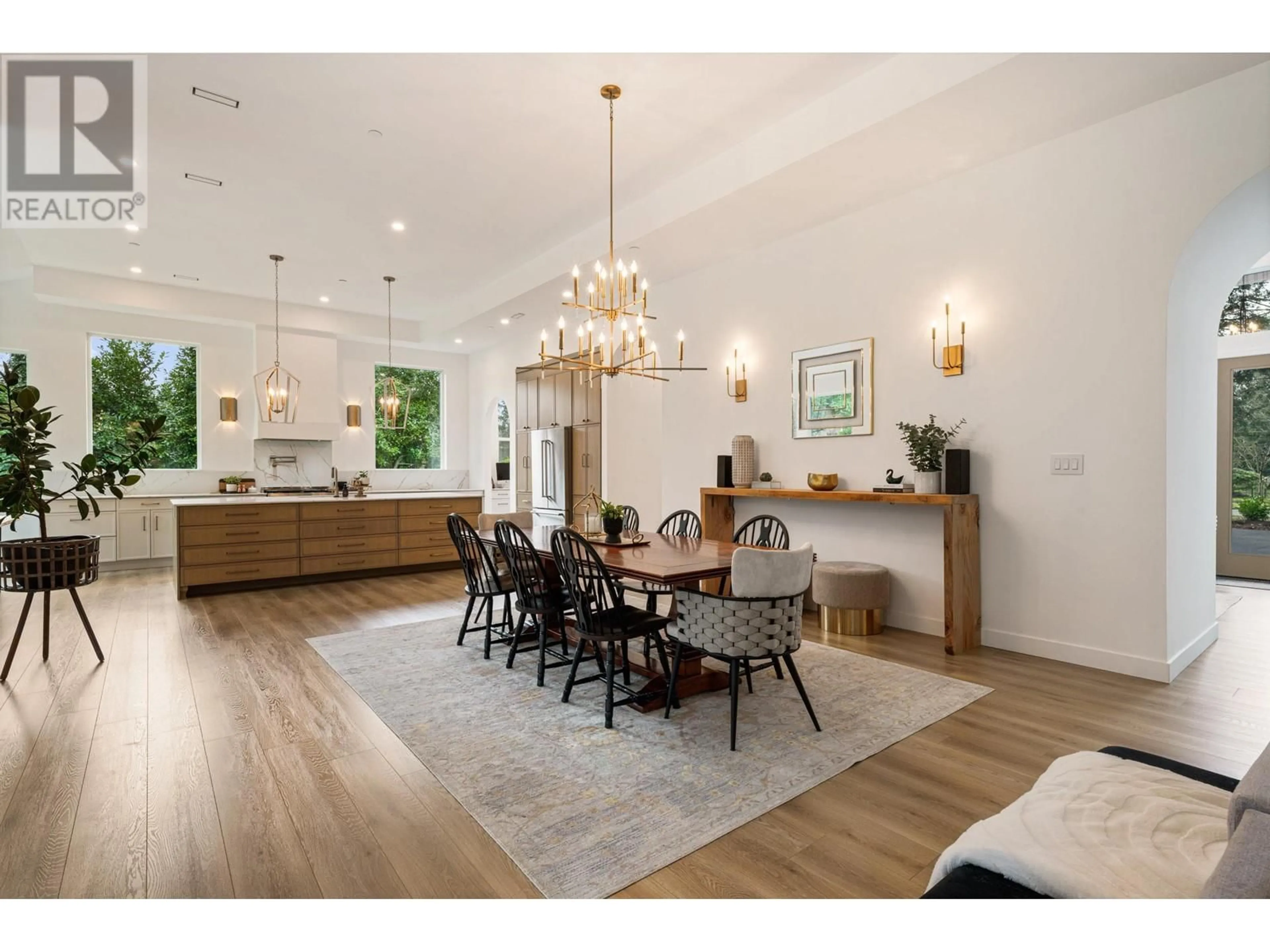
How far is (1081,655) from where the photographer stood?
11.7 feet

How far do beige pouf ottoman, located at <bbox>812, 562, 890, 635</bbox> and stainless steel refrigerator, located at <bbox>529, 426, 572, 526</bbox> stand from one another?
3.89m

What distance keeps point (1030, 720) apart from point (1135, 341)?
6.91 feet

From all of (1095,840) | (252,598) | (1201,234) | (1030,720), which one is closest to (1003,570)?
(1030,720)

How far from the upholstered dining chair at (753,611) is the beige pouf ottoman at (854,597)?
174cm

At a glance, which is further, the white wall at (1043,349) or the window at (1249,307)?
the window at (1249,307)

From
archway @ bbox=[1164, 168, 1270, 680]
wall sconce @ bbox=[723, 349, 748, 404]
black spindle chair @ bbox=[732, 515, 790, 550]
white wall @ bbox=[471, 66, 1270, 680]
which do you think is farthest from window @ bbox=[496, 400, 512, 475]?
archway @ bbox=[1164, 168, 1270, 680]

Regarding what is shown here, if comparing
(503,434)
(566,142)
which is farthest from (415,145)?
(503,434)

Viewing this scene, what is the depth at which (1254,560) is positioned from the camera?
6.19 meters

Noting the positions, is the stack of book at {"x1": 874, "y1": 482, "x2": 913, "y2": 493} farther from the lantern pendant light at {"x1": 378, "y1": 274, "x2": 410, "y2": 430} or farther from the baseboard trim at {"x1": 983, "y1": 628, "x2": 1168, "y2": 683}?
the lantern pendant light at {"x1": 378, "y1": 274, "x2": 410, "y2": 430}

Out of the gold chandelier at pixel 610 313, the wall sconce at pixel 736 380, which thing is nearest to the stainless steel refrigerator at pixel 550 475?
the gold chandelier at pixel 610 313

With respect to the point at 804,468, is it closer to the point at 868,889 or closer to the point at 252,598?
the point at 868,889

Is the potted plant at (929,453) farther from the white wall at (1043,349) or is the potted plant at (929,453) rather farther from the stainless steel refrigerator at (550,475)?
the stainless steel refrigerator at (550,475)

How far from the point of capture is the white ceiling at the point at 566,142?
10.4 feet
